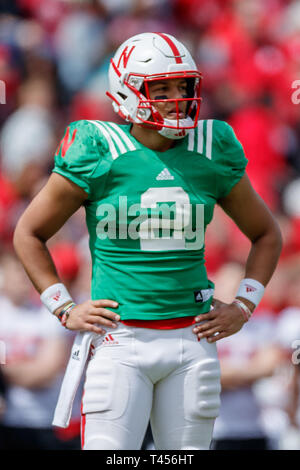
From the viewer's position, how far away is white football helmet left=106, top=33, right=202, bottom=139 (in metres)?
2.10

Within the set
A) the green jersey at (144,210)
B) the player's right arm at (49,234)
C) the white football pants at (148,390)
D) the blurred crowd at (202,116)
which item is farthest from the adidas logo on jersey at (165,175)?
the blurred crowd at (202,116)

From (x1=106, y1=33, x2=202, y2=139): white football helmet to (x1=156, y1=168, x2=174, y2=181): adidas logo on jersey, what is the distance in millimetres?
112

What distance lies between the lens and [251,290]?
231cm

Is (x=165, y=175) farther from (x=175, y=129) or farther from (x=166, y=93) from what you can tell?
(x=166, y=93)

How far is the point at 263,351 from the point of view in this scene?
3.71m

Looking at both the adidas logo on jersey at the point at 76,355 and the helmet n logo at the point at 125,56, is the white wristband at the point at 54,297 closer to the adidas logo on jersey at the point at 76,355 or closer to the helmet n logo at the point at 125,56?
the adidas logo on jersey at the point at 76,355

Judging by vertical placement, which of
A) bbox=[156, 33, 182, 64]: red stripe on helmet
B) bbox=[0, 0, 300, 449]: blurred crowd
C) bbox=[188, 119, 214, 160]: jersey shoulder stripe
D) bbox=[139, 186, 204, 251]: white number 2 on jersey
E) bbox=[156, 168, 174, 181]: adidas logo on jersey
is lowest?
bbox=[0, 0, 300, 449]: blurred crowd

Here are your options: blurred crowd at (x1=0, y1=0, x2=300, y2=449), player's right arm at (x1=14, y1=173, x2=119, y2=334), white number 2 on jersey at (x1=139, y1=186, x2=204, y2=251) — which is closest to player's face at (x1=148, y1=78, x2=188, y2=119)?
white number 2 on jersey at (x1=139, y1=186, x2=204, y2=251)

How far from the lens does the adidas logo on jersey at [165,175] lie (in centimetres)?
208

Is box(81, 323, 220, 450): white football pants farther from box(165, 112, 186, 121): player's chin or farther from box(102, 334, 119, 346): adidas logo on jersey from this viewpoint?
box(165, 112, 186, 121): player's chin

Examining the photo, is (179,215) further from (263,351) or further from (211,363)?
(263,351)

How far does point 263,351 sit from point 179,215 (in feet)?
6.03

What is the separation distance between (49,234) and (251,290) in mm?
700
